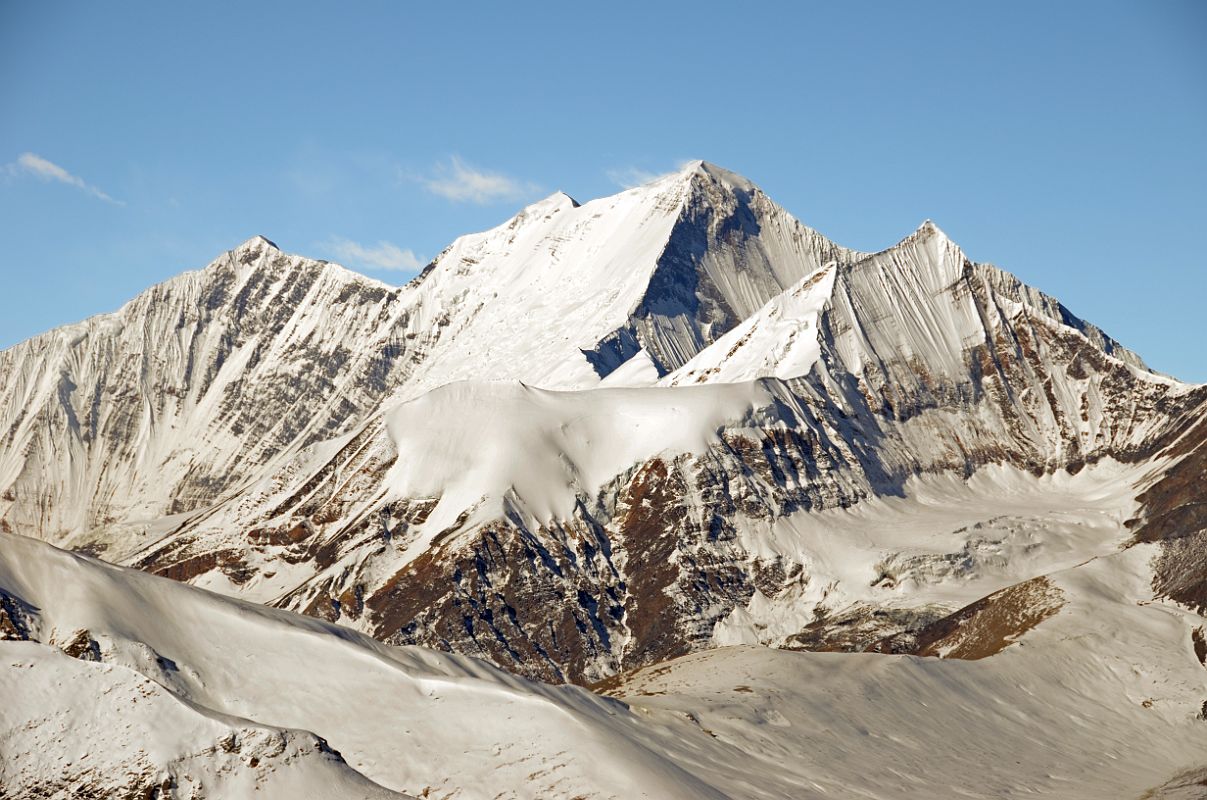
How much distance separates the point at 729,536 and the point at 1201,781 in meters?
90.6

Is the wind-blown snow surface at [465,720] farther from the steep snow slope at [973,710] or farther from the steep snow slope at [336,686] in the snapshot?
the steep snow slope at [973,710]

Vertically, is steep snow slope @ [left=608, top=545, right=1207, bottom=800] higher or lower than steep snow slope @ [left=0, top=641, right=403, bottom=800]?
lower

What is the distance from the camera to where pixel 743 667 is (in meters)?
111

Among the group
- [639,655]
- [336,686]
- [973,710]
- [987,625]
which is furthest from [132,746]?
[639,655]

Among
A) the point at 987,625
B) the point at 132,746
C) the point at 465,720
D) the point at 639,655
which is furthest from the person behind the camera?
the point at 639,655

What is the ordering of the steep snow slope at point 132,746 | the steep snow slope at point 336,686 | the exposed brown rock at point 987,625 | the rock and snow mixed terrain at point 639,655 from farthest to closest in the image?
the exposed brown rock at point 987,625
the steep snow slope at point 336,686
the rock and snow mixed terrain at point 639,655
the steep snow slope at point 132,746

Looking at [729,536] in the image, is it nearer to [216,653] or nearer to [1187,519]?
[1187,519]

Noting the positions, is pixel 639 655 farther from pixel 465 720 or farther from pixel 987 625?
pixel 465 720

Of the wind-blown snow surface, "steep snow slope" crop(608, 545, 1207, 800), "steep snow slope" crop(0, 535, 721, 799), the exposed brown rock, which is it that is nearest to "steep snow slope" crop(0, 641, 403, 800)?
the wind-blown snow surface

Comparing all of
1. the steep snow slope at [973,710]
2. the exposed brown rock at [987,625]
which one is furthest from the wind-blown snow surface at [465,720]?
the exposed brown rock at [987,625]

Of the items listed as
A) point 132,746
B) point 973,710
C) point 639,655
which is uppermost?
point 639,655

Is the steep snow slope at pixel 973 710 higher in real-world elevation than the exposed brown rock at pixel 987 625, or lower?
lower

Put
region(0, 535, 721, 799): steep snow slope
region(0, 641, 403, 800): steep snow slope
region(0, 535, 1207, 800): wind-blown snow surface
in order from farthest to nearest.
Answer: region(0, 535, 721, 799): steep snow slope < region(0, 535, 1207, 800): wind-blown snow surface < region(0, 641, 403, 800): steep snow slope

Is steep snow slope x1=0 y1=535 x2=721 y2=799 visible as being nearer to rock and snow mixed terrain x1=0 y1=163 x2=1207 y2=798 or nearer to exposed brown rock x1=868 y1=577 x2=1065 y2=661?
rock and snow mixed terrain x1=0 y1=163 x2=1207 y2=798
